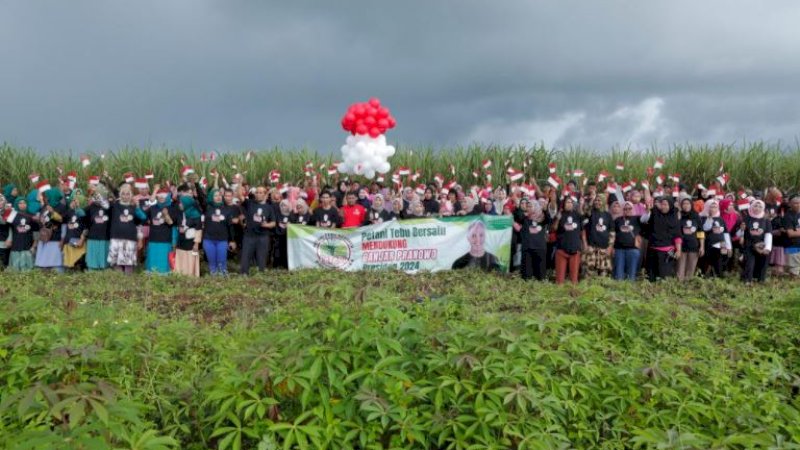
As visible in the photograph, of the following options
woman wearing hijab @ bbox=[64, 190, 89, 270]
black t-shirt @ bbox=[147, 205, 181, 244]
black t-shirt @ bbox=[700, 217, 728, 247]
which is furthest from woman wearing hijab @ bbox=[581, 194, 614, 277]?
woman wearing hijab @ bbox=[64, 190, 89, 270]

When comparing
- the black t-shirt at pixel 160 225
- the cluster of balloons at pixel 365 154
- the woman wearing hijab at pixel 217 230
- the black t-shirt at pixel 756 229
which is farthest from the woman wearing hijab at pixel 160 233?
the black t-shirt at pixel 756 229

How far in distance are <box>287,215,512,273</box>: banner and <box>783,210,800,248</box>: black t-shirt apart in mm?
5188

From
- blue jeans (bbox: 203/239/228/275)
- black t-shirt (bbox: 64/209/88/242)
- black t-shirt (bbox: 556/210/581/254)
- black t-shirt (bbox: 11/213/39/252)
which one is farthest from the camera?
black t-shirt (bbox: 11/213/39/252)

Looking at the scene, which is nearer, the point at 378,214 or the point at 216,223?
the point at 216,223

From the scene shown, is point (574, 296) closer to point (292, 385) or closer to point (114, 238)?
point (292, 385)

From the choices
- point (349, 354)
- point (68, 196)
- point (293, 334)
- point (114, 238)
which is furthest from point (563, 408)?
point (68, 196)

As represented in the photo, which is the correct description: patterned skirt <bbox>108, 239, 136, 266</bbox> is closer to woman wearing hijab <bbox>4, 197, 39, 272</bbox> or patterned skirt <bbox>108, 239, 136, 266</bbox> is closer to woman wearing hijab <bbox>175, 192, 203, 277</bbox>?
woman wearing hijab <bbox>175, 192, 203, 277</bbox>

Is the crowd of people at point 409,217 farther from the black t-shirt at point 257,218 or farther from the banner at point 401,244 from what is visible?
the banner at point 401,244

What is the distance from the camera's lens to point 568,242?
41.5ft

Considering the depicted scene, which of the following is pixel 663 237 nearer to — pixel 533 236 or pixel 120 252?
pixel 533 236

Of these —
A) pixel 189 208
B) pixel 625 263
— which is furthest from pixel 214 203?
pixel 625 263

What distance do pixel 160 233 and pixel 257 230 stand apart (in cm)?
181

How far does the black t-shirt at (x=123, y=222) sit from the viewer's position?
1373 centimetres

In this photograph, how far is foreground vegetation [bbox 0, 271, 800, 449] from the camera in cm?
356
